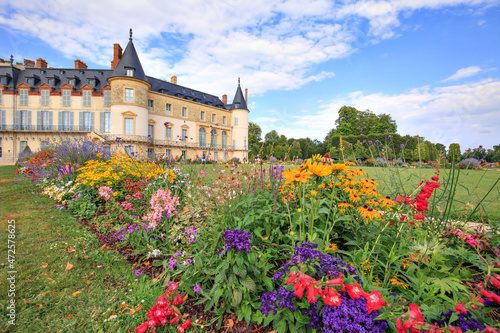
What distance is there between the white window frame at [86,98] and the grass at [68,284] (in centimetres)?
2495

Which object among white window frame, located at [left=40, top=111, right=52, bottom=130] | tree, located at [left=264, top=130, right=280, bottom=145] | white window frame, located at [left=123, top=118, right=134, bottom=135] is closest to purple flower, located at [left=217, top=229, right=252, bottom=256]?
white window frame, located at [left=123, top=118, right=134, bottom=135]

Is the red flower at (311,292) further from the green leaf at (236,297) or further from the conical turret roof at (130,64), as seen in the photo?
the conical turret roof at (130,64)

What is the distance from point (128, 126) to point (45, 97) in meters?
11.0

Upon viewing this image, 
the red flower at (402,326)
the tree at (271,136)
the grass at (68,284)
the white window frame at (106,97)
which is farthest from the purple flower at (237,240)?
the tree at (271,136)

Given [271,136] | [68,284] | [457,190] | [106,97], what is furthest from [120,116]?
[271,136]

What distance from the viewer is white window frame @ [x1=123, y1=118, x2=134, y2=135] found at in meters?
20.2

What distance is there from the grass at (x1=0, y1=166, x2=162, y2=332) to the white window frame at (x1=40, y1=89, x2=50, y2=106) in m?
27.5

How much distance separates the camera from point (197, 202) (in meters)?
2.29

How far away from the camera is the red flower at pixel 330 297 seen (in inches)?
36.2

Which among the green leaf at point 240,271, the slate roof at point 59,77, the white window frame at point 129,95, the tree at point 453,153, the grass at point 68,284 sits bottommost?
the grass at point 68,284

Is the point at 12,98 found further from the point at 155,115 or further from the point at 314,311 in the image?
the point at 314,311

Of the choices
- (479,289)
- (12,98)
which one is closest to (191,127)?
(12,98)

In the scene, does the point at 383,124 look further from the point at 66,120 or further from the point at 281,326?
the point at 66,120

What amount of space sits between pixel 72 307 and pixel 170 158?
3.22 m
